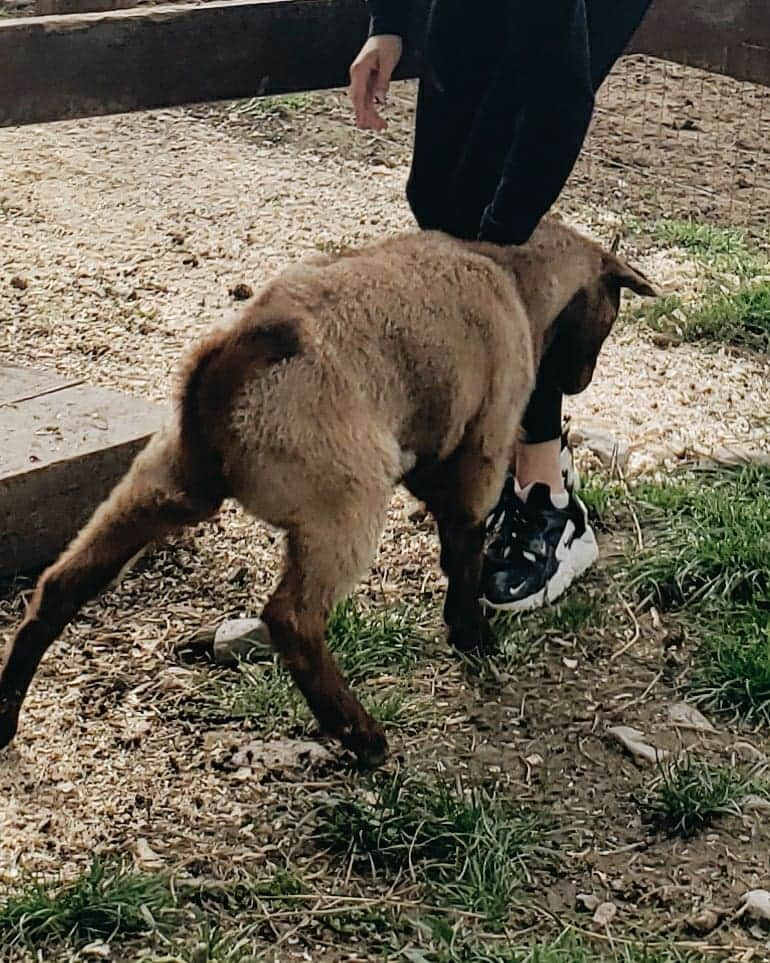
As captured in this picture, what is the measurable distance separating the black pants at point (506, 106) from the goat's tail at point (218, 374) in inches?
32.4

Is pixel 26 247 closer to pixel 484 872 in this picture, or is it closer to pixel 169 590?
pixel 169 590

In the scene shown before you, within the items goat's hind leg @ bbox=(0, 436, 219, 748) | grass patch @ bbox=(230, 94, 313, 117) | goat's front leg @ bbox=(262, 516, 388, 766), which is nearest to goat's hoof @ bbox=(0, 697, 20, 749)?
goat's hind leg @ bbox=(0, 436, 219, 748)

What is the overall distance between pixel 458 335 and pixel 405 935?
135cm

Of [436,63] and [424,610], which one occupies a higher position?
[436,63]

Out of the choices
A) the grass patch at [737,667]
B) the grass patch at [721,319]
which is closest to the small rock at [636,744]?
the grass patch at [737,667]

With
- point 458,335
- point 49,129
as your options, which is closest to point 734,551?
point 458,335

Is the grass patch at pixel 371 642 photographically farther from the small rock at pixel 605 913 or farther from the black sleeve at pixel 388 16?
the black sleeve at pixel 388 16

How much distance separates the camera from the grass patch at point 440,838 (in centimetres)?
315

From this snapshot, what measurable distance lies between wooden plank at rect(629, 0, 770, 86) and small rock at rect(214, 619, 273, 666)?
3.26 metres

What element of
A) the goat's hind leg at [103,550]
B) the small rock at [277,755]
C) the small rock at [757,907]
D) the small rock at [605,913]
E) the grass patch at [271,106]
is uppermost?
the goat's hind leg at [103,550]

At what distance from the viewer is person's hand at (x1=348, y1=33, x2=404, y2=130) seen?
4.07 metres

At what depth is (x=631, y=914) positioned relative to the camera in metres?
3.14

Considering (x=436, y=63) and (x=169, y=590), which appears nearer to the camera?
(x=436, y=63)

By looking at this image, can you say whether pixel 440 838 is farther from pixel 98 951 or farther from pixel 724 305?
pixel 724 305
